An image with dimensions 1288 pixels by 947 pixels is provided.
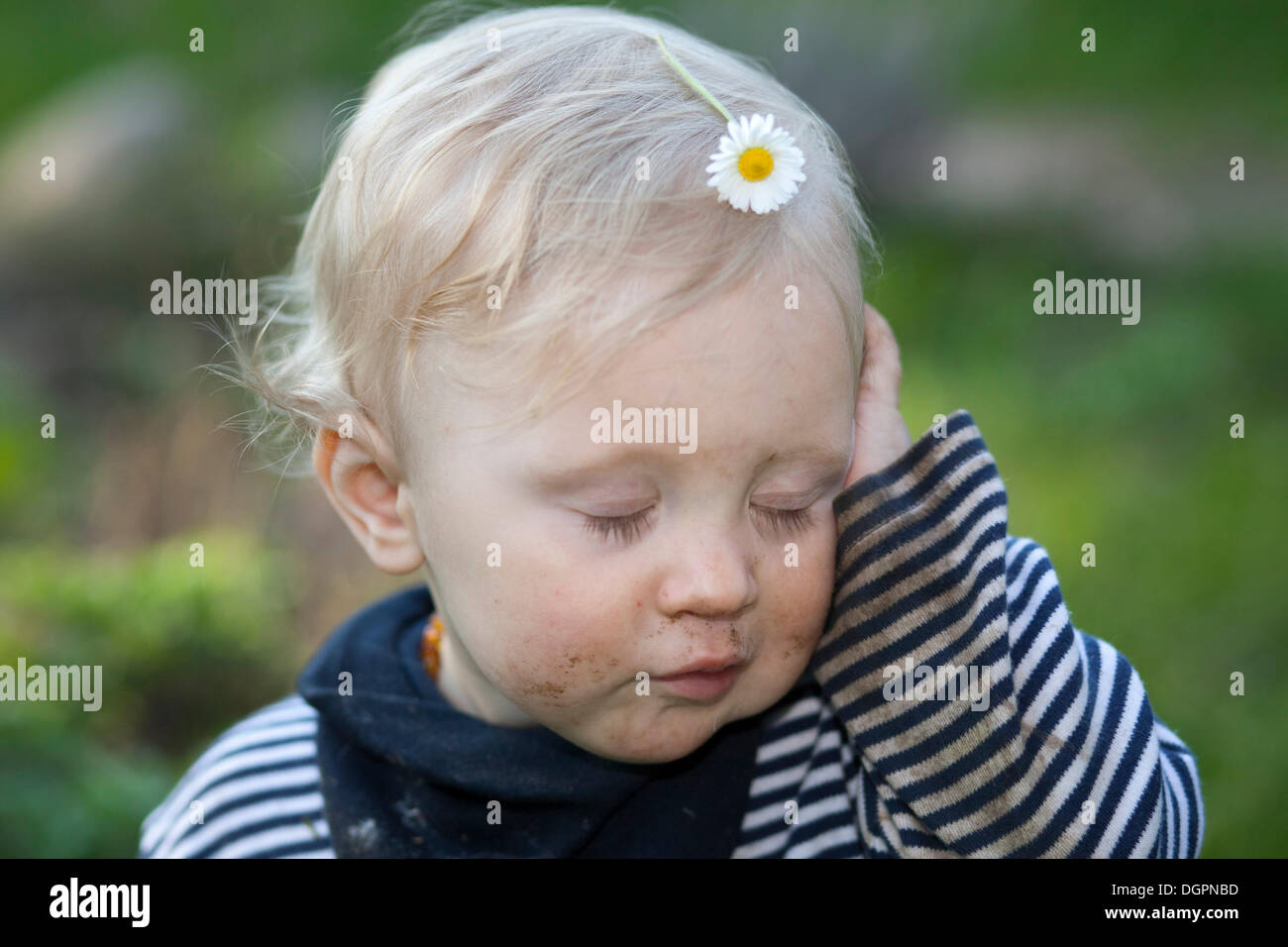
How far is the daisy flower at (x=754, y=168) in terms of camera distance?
173cm

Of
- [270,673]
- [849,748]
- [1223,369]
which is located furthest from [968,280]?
[849,748]

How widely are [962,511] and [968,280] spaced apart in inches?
143

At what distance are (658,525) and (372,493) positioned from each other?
60 centimetres

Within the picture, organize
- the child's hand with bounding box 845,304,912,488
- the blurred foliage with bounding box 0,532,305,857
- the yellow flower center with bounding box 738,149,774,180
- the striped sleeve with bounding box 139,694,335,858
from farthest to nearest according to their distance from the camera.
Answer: the blurred foliage with bounding box 0,532,305,857, the striped sleeve with bounding box 139,694,335,858, the child's hand with bounding box 845,304,912,488, the yellow flower center with bounding box 738,149,774,180

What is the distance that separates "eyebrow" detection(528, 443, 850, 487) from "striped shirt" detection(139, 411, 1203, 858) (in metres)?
0.18

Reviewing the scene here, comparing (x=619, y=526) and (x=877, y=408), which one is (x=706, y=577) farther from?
(x=877, y=408)

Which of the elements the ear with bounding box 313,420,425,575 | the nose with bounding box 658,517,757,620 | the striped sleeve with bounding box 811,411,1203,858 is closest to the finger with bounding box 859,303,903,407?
the striped sleeve with bounding box 811,411,1203,858

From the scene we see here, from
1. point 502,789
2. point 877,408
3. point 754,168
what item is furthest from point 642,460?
point 502,789

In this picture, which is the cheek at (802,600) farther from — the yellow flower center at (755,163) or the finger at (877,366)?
the yellow flower center at (755,163)

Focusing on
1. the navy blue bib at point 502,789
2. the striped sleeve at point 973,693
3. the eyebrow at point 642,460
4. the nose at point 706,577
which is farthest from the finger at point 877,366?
the navy blue bib at point 502,789

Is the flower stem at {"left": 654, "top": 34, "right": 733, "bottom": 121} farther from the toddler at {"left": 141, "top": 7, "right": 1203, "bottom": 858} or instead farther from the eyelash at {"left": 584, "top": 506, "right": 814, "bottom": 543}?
the eyelash at {"left": 584, "top": 506, "right": 814, "bottom": 543}

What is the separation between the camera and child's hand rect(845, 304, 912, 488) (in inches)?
78.2

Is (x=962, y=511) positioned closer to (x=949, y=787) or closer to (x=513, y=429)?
(x=949, y=787)

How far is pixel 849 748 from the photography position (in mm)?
2094
